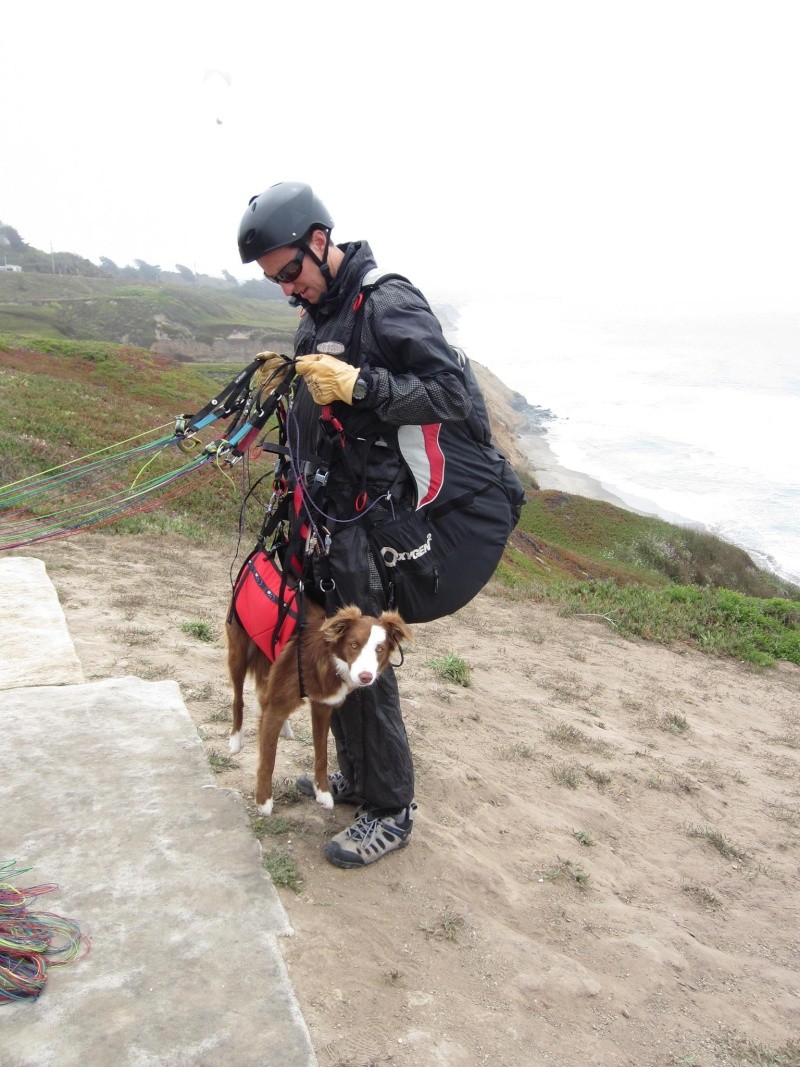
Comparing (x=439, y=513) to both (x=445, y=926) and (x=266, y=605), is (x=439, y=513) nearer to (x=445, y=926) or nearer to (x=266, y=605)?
(x=266, y=605)

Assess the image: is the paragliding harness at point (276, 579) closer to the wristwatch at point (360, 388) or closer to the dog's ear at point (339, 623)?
the dog's ear at point (339, 623)

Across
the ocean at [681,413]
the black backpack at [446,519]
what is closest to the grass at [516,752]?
the black backpack at [446,519]

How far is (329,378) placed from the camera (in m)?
3.07

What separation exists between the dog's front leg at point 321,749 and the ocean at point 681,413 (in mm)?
37885

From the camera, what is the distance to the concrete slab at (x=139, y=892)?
2389mm

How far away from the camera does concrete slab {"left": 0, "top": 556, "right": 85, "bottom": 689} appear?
15.1 ft

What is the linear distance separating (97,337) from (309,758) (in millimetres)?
72697

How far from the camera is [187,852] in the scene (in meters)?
3.25

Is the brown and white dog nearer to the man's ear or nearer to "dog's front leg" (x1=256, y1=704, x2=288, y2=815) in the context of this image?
"dog's front leg" (x1=256, y1=704, x2=288, y2=815)

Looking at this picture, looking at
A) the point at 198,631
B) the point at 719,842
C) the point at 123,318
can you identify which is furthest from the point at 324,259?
the point at 123,318

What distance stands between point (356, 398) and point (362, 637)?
0.99 m

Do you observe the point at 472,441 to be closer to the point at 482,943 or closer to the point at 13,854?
the point at 482,943

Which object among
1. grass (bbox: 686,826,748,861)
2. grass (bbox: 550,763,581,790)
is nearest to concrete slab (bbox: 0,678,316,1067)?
grass (bbox: 550,763,581,790)

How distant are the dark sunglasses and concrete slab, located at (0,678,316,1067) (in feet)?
7.92
